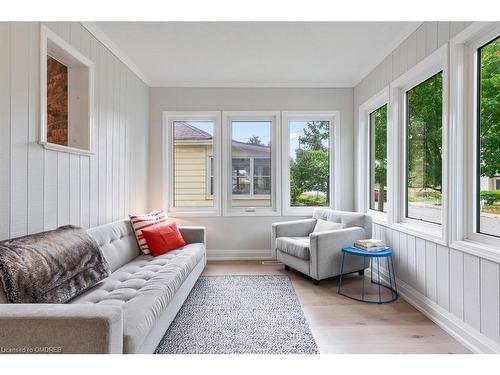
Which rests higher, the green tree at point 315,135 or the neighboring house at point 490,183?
the green tree at point 315,135

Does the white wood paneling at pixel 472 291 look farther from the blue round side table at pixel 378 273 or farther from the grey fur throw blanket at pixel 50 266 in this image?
the grey fur throw blanket at pixel 50 266

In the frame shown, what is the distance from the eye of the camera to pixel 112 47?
9.43 ft

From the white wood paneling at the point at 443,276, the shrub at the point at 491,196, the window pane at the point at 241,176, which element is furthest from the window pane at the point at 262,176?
the shrub at the point at 491,196

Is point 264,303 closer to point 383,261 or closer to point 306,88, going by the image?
point 383,261

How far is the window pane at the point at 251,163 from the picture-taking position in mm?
4137

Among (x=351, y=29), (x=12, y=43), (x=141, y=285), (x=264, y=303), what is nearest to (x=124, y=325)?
(x=141, y=285)

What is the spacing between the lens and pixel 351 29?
2625mm

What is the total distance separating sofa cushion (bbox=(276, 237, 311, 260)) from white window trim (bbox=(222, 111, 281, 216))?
67cm

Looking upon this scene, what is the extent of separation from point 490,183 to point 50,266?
2.75m

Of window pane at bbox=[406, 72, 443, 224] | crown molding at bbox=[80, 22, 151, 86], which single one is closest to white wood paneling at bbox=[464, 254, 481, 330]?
window pane at bbox=[406, 72, 443, 224]

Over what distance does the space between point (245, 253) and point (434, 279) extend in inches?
93.5

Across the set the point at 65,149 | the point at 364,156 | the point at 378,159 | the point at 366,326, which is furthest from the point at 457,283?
the point at 65,149

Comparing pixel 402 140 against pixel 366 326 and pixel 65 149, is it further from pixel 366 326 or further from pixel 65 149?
pixel 65 149

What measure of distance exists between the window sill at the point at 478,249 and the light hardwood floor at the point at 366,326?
64 cm
